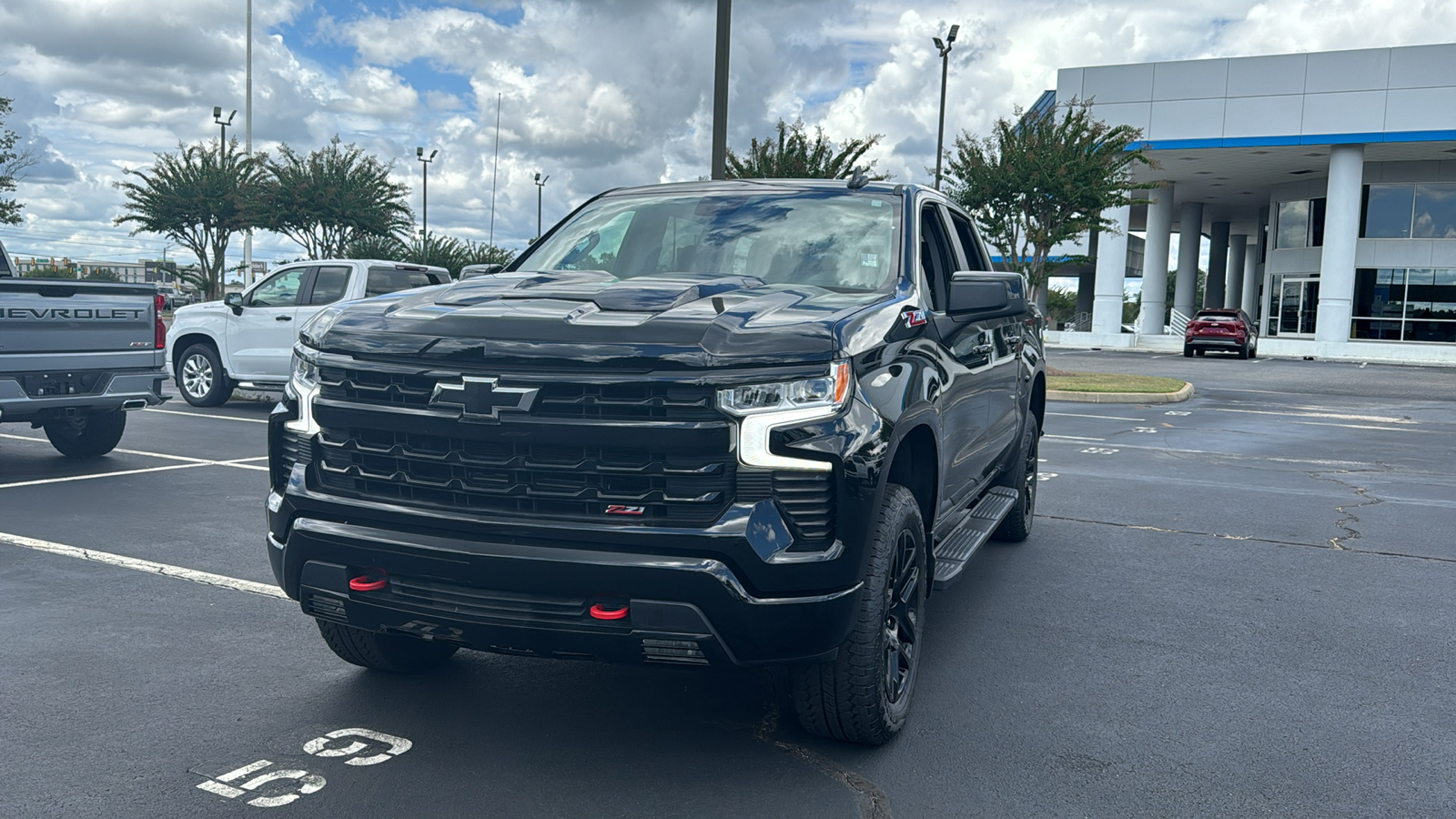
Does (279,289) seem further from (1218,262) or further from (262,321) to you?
(1218,262)

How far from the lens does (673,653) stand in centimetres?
335

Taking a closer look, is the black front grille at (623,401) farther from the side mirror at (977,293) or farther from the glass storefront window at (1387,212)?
the glass storefront window at (1387,212)

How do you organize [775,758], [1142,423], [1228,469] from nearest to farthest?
[775,758] < [1228,469] < [1142,423]

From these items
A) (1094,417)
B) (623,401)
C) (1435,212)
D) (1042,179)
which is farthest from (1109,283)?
(623,401)

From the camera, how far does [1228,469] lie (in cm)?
1109

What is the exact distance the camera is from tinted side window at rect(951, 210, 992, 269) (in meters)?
6.18

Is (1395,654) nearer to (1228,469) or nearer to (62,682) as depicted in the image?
(62,682)

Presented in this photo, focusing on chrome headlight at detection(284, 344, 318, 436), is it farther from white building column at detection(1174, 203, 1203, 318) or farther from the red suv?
white building column at detection(1174, 203, 1203, 318)

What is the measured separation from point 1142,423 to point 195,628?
13.2 metres

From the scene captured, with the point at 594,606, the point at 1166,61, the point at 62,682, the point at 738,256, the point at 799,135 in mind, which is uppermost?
the point at 1166,61

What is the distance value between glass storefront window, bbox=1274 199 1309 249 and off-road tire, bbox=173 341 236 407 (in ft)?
142

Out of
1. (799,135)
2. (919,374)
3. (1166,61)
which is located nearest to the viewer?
(919,374)

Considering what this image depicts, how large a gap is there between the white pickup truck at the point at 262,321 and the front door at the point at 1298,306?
39.9 meters

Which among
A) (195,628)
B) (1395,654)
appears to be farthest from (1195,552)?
(195,628)
